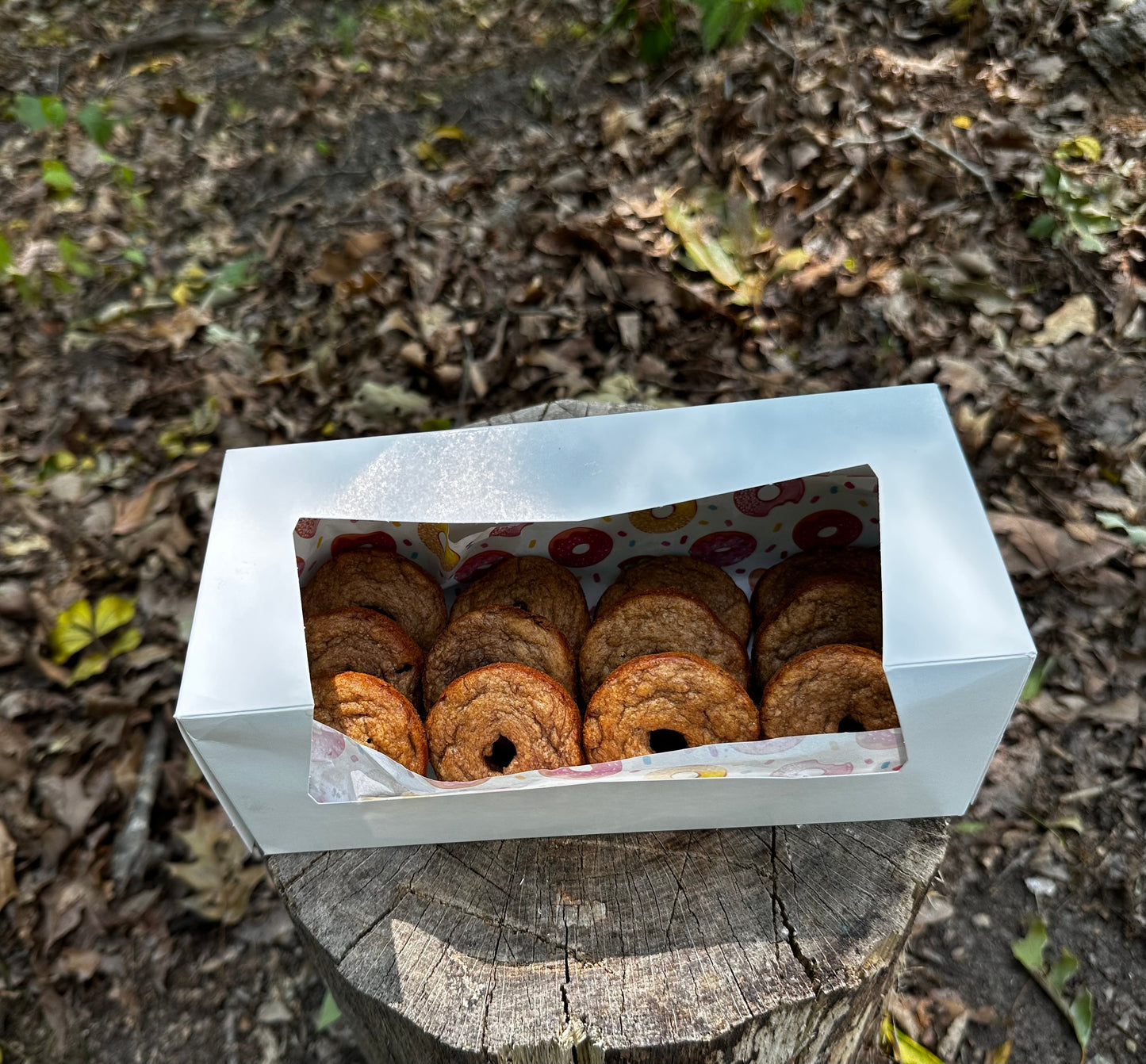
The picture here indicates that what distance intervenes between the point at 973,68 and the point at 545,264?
2.82 m

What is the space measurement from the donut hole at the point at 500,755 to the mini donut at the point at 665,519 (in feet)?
2.39

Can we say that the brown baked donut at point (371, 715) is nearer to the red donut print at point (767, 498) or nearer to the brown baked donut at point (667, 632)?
the brown baked donut at point (667, 632)

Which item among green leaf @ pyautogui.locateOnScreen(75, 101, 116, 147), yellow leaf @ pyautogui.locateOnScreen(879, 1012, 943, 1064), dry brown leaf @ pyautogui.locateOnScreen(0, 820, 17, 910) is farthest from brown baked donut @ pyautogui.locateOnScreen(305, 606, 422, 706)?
green leaf @ pyautogui.locateOnScreen(75, 101, 116, 147)

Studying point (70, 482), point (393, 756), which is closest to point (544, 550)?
point (393, 756)

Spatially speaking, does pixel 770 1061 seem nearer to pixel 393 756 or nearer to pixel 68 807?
pixel 393 756

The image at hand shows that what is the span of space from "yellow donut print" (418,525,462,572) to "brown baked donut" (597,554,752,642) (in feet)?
1.56

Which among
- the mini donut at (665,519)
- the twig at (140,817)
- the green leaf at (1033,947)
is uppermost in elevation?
the mini donut at (665,519)

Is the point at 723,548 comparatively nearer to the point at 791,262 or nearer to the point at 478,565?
the point at 478,565

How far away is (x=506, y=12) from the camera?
22.2ft

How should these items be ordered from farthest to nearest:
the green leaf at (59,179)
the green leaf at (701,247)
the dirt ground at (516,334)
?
the green leaf at (59,179), the green leaf at (701,247), the dirt ground at (516,334)

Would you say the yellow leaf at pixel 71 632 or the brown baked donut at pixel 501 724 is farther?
the yellow leaf at pixel 71 632

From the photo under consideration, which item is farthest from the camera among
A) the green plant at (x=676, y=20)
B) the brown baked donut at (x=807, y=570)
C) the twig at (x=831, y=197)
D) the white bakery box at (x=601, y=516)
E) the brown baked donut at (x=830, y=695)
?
the green plant at (x=676, y=20)

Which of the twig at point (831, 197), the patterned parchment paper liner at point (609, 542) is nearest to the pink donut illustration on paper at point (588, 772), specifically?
the patterned parchment paper liner at point (609, 542)

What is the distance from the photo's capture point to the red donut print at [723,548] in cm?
267
